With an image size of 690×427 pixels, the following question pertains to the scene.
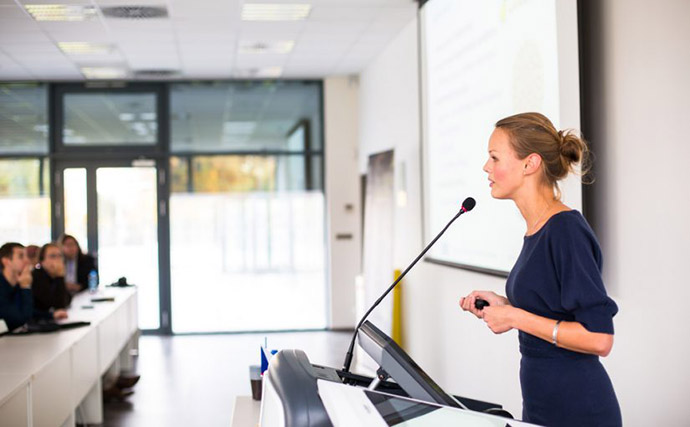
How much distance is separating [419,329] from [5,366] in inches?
148

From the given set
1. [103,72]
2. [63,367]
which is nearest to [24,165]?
[103,72]

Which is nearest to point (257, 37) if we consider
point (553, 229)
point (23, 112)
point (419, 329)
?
point (419, 329)

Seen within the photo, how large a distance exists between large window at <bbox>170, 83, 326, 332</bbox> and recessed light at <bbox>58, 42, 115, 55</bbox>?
2.05 metres

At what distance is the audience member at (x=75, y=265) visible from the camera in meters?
8.19

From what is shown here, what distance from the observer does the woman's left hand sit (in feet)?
6.17

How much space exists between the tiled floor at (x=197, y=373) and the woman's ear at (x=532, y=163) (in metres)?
4.14

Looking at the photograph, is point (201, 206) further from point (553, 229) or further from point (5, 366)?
point (553, 229)

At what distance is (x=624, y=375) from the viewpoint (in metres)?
2.95

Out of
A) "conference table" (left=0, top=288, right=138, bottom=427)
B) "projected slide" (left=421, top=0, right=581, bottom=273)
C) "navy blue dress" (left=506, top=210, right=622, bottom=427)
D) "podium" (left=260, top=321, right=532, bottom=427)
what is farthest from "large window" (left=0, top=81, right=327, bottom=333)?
"podium" (left=260, top=321, right=532, bottom=427)

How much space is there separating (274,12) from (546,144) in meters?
5.10

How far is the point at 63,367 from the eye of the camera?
4.50m

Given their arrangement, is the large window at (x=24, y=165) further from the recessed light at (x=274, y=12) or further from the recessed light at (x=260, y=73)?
the recessed light at (x=274, y=12)

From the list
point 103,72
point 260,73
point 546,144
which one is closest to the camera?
point 546,144

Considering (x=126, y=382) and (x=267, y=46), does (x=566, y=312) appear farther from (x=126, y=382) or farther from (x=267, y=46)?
(x=267, y=46)
